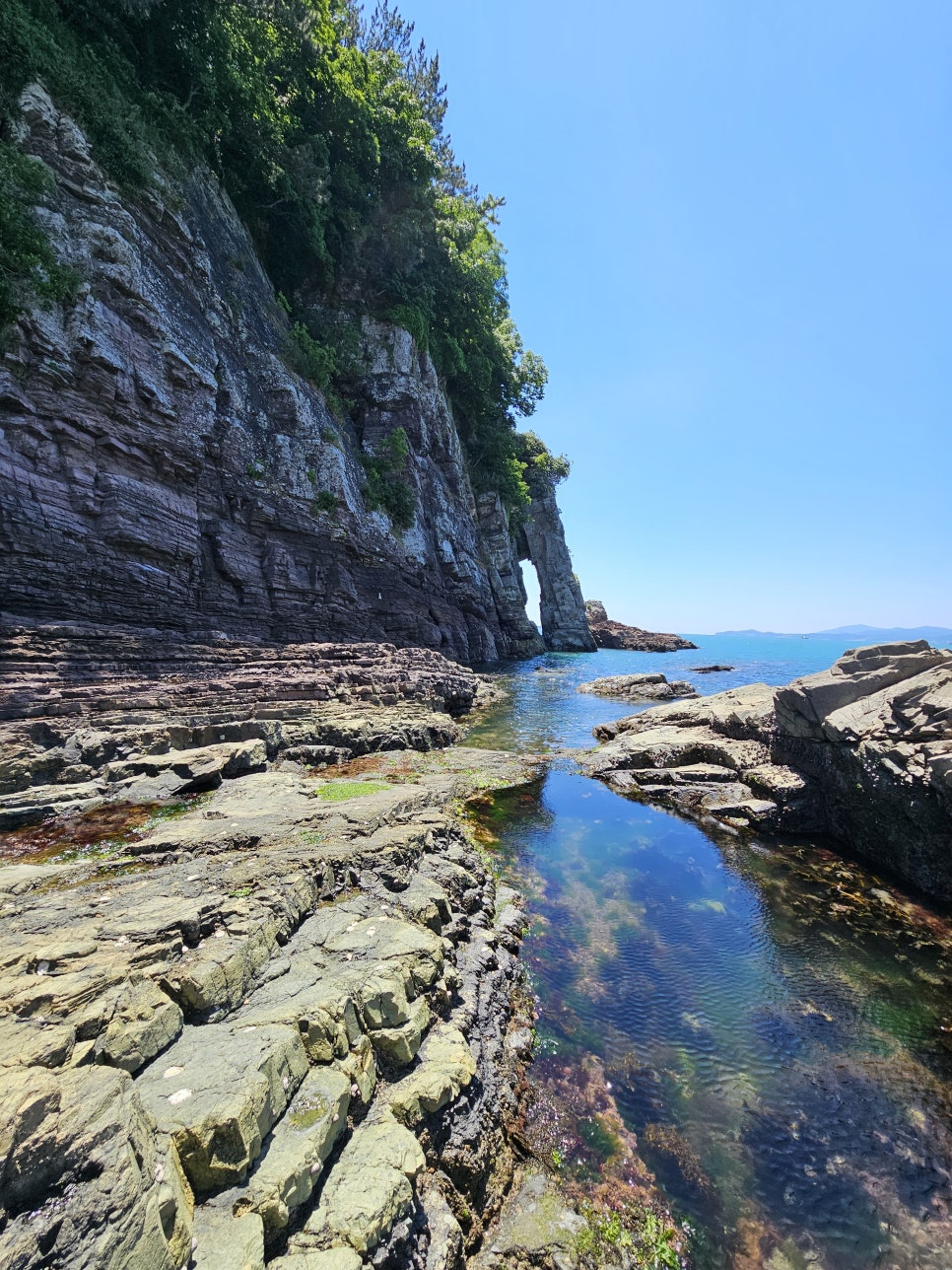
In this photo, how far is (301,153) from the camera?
2845 centimetres

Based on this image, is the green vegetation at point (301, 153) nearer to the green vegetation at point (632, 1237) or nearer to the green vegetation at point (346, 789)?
the green vegetation at point (346, 789)

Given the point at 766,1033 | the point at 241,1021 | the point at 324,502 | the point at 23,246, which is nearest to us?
the point at 241,1021

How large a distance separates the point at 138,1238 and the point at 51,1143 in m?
0.66

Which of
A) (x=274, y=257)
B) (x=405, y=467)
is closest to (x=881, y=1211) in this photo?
(x=405, y=467)

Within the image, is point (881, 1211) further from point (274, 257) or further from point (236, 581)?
point (274, 257)

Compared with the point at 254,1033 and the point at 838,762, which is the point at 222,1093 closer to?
the point at 254,1033

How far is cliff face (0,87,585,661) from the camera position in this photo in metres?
14.9

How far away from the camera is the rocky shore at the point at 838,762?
10781mm

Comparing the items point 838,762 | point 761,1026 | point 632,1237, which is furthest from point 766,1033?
point 838,762

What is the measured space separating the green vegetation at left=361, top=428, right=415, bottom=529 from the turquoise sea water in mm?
26119

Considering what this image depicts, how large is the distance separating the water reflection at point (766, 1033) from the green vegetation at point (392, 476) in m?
27.2

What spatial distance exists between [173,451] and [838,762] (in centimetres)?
2328

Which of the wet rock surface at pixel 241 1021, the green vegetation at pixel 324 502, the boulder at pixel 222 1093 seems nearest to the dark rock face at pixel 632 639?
the green vegetation at pixel 324 502

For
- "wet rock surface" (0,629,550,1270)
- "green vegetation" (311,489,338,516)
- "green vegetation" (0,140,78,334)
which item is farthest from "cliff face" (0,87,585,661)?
"wet rock surface" (0,629,550,1270)
